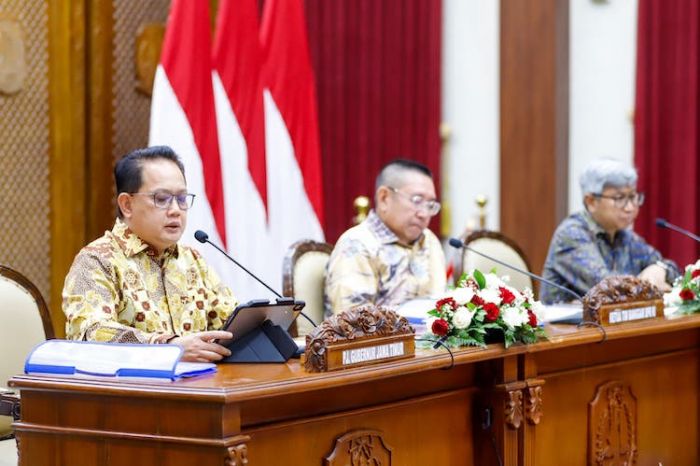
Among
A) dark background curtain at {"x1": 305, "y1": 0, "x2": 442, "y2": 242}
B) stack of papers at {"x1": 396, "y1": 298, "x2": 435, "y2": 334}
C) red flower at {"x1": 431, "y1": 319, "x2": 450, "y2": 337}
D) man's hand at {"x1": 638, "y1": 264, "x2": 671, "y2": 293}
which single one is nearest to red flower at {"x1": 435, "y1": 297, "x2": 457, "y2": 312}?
red flower at {"x1": 431, "y1": 319, "x2": 450, "y2": 337}

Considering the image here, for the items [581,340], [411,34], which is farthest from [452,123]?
[581,340]

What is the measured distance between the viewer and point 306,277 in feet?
13.3

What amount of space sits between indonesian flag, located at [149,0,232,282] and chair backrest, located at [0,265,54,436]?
1303 mm

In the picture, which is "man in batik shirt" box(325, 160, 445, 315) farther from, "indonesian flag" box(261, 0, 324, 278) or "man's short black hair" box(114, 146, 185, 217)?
"man's short black hair" box(114, 146, 185, 217)

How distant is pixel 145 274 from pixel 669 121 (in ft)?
12.1

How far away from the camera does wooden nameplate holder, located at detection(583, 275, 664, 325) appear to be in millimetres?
3551

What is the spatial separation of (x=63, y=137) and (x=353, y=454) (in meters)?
2.39

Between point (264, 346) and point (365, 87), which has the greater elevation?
point (365, 87)

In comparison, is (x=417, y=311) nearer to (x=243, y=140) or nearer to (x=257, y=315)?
(x=257, y=315)

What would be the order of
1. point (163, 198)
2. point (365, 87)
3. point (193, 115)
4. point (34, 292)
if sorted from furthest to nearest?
1. point (365, 87)
2. point (193, 115)
3. point (34, 292)
4. point (163, 198)

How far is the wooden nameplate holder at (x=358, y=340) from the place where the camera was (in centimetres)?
256

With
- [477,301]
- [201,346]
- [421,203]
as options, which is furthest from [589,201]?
[201,346]

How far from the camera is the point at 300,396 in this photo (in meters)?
2.54

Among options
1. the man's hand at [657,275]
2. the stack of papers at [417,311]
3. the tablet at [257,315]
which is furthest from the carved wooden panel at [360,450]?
the man's hand at [657,275]
